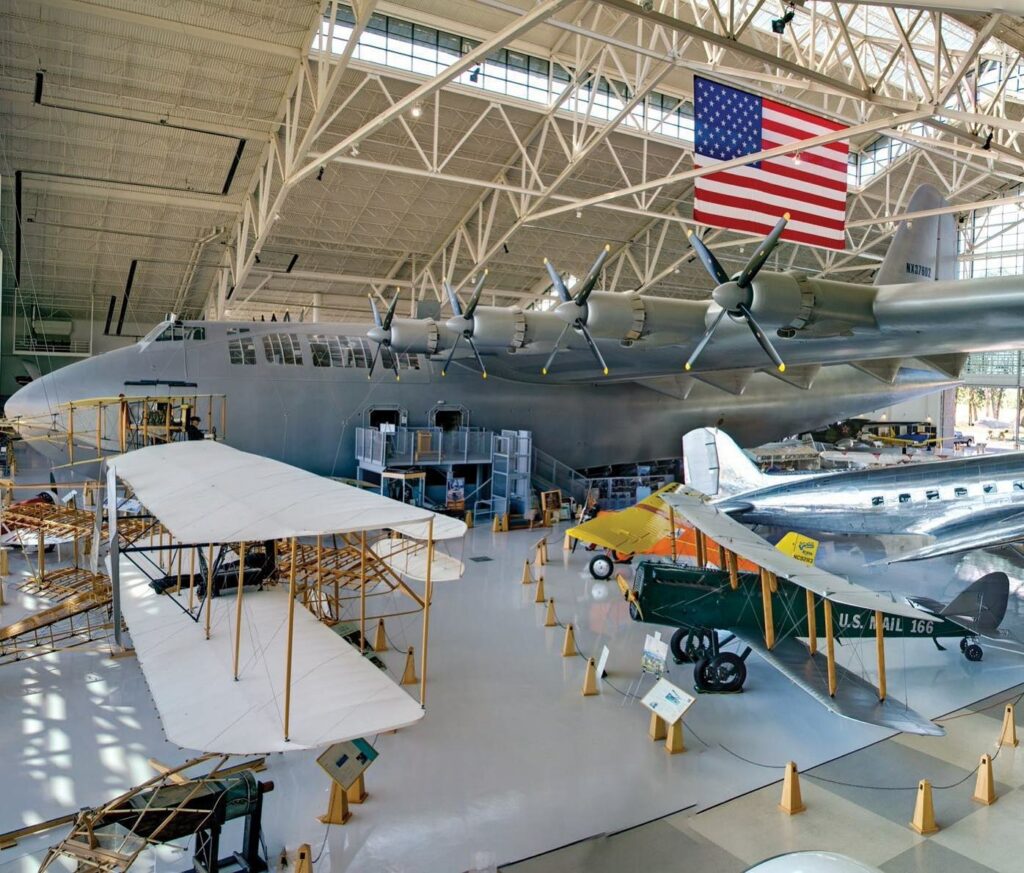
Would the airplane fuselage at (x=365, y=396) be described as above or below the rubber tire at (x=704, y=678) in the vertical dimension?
above

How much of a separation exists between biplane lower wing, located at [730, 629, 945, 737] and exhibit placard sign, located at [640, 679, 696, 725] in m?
1.45

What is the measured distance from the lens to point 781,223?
12.2 m

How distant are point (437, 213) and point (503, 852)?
32925 mm

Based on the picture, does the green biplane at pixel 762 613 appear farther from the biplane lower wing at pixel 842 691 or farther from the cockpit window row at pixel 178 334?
the cockpit window row at pixel 178 334

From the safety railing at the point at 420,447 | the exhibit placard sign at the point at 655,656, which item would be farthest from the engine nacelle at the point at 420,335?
the exhibit placard sign at the point at 655,656

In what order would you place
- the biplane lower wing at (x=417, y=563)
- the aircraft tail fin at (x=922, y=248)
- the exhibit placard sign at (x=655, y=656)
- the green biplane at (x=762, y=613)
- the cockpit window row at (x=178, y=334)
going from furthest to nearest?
1. the cockpit window row at (x=178, y=334)
2. the aircraft tail fin at (x=922, y=248)
3. the biplane lower wing at (x=417, y=563)
4. the exhibit placard sign at (x=655, y=656)
5. the green biplane at (x=762, y=613)

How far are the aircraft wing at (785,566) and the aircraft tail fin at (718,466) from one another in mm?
5830

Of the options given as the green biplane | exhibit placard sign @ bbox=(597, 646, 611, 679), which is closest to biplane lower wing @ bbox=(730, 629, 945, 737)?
the green biplane

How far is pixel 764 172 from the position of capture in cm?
2031

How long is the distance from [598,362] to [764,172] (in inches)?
294

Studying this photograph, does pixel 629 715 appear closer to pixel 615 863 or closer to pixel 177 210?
pixel 615 863

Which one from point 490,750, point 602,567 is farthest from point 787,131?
point 490,750

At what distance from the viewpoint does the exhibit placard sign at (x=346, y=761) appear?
622cm

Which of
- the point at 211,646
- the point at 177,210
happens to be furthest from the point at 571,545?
the point at 177,210
